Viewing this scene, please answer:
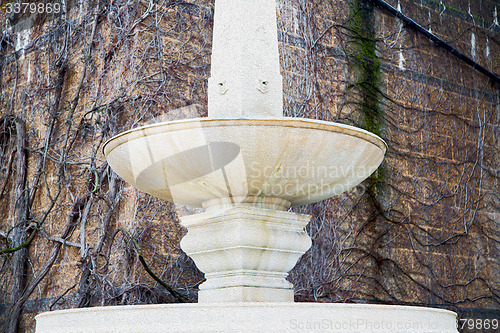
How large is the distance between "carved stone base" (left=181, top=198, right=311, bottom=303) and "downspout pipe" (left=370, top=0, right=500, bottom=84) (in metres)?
4.02

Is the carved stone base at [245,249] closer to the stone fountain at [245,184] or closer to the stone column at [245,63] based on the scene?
the stone fountain at [245,184]

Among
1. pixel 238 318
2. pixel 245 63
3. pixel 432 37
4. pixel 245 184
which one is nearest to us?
pixel 238 318

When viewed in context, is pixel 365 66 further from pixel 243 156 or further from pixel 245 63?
pixel 243 156

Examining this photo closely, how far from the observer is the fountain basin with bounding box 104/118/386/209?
9.66ft

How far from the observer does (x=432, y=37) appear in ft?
23.6

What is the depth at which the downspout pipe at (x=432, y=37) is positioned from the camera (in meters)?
6.99

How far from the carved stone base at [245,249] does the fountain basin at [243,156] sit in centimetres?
11

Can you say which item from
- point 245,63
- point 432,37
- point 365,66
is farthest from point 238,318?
point 432,37

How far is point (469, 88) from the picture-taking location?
7.48m

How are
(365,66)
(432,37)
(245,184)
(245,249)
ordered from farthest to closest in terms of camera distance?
(432,37), (365,66), (245,249), (245,184)

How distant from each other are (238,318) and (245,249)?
0.77 meters

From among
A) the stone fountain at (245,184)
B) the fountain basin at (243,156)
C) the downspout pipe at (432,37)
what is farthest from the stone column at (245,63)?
the downspout pipe at (432,37)

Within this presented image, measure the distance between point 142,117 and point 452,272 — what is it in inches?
138

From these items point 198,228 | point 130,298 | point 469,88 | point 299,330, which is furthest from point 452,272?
point 299,330
